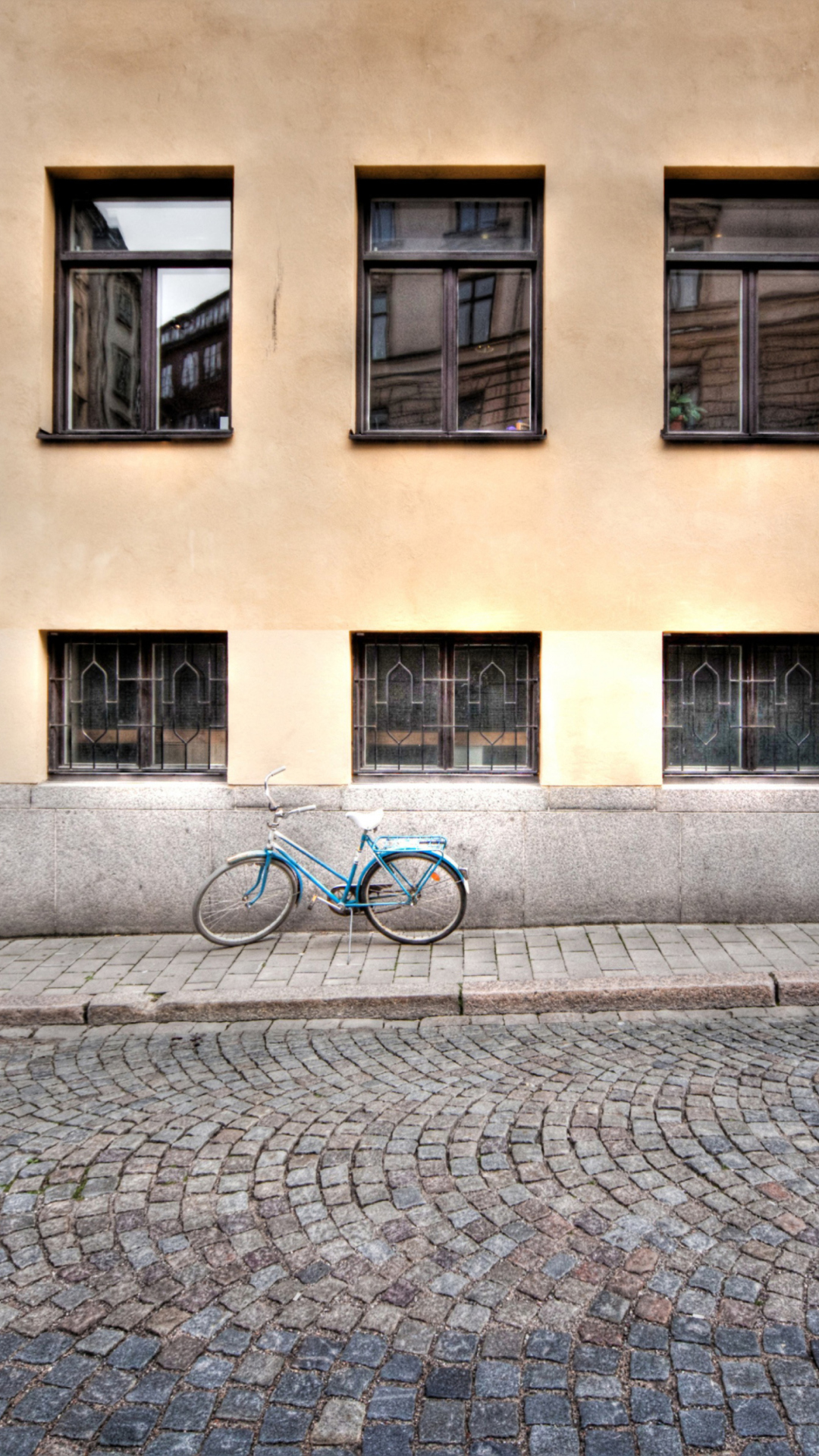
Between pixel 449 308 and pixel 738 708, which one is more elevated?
pixel 449 308

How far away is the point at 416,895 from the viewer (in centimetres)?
712

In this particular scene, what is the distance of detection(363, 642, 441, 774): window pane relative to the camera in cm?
778

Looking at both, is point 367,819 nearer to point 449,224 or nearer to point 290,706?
point 290,706

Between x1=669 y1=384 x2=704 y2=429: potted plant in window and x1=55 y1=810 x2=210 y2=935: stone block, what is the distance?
500 centimetres

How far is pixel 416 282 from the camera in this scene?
7.88 m

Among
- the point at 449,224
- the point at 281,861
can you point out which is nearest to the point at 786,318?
the point at 449,224

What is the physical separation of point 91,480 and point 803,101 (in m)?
6.35

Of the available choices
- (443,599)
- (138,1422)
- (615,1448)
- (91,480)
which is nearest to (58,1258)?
(138,1422)

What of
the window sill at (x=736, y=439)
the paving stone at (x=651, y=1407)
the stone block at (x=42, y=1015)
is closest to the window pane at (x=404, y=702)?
the window sill at (x=736, y=439)

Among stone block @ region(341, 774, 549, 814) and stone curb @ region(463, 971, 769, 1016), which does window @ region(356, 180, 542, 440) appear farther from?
stone curb @ region(463, 971, 769, 1016)

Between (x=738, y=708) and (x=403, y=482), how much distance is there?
3287 mm

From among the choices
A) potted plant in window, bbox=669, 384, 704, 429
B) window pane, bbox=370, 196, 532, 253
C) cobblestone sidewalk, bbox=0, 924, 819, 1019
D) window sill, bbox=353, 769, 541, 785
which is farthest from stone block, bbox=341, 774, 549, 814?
window pane, bbox=370, 196, 532, 253

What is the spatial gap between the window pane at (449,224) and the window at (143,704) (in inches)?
148

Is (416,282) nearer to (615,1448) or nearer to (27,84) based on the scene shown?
(27,84)
